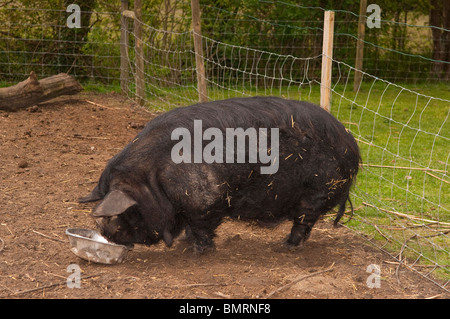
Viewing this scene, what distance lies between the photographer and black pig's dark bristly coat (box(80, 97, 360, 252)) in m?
4.15

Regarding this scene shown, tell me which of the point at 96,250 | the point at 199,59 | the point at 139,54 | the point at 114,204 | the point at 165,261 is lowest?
the point at 165,261

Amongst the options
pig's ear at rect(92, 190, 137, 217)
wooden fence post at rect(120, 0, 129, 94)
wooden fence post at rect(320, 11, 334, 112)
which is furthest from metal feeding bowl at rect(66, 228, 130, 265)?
wooden fence post at rect(120, 0, 129, 94)

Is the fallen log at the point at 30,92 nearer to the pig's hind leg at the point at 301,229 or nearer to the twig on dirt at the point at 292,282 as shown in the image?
the pig's hind leg at the point at 301,229

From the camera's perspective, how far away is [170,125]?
4.34 meters

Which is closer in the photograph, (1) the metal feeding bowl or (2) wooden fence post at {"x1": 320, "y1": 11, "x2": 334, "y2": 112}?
(1) the metal feeding bowl

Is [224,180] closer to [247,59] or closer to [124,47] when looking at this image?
[124,47]

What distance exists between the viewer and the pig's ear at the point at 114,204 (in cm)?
391

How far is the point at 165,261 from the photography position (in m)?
4.40

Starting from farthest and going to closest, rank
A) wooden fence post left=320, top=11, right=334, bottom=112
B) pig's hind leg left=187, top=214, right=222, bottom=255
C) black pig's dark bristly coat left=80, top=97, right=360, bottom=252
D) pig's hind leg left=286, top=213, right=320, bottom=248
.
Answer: wooden fence post left=320, top=11, right=334, bottom=112, pig's hind leg left=286, top=213, right=320, bottom=248, pig's hind leg left=187, top=214, right=222, bottom=255, black pig's dark bristly coat left=80, top=97, right=360, bottom=252

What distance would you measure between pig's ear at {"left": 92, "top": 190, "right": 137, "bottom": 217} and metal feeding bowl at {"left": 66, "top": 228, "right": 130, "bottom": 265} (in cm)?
32

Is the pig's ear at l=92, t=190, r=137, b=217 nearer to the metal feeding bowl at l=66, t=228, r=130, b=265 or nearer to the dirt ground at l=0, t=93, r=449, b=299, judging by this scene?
the metal feeding bowl at l=66, t=228, r=130, b=265

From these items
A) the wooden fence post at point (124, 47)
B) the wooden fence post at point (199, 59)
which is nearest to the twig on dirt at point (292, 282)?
the wooden fence post at point (199, 59)

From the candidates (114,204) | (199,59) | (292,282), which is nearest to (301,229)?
(292,282)

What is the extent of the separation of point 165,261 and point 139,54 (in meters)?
5.74
